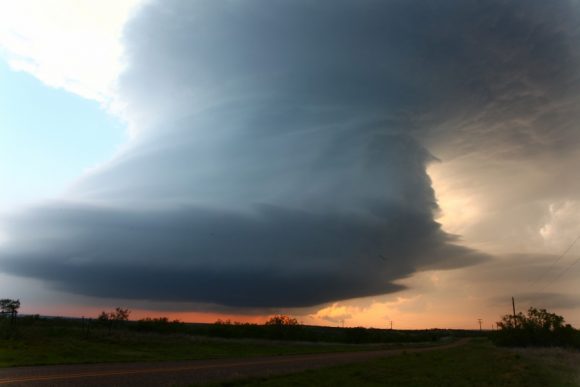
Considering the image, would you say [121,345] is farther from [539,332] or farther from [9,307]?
[539,332]

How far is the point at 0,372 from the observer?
86.7 ft

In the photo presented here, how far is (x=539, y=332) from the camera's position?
4178 inches

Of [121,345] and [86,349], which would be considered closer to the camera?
[86,349]

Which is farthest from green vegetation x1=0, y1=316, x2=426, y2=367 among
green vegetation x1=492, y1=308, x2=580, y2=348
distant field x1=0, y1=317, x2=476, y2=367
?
green vegetation x1=492, y1=308, x2=580, y2=348

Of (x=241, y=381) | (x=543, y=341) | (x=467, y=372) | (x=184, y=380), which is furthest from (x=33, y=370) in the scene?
(x=543, y=341)

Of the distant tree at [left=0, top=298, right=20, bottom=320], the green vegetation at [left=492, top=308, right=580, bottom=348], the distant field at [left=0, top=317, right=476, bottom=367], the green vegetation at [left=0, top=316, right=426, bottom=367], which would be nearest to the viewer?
the green vegetation at [left=0, top=316, right=426, bottom=367]

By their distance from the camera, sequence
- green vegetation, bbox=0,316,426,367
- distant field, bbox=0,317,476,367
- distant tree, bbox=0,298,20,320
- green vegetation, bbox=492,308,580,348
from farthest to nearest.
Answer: green vegetation, bbox=492,308,580,348 → distant tree, bbox=0,298,20,320 → distant field, bbox=0,317,476,367 → green vegetation, bbox=0,316,426,367

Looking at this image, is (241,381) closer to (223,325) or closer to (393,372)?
(393,372)

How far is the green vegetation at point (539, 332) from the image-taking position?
343 feet

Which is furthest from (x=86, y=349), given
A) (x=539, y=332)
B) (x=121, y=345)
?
(x=539, y=332)

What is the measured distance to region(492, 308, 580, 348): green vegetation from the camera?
343 feet

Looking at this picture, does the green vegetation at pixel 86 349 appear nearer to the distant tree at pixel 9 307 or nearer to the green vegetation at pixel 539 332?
the distant tree at pixel 9 307

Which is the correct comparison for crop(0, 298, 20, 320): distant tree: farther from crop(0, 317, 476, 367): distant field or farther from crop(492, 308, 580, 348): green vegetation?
crop(492, 308, 580, 348): green vegetation

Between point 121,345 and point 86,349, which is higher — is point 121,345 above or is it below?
below
